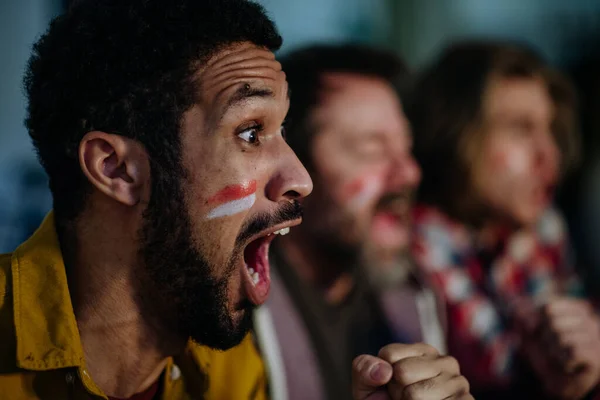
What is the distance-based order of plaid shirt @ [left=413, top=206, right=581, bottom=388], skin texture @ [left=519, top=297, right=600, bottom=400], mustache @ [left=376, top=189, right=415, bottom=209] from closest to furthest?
1. skin texture @ [left=519, top=297, right=600, bottom=400]
2. mustache @ [left=376, top=189, right=415, bottom=209]
3. plaid shirt @ [left=413, top=206, right=581, bottom=388]

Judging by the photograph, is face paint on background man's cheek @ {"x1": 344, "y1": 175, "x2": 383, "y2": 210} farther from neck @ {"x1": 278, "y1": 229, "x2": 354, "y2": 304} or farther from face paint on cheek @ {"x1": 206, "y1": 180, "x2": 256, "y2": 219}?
face paint on cheek @ {"x1": 206, "y1": 180, "x2": 256, "y2": 219}

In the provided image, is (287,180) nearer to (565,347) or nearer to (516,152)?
(565,347)

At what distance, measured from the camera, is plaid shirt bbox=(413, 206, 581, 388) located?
1774 mm

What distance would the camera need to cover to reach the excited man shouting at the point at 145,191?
875 mm

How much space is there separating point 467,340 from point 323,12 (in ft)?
3.28

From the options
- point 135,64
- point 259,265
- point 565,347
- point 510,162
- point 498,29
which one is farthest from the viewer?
point 498,29

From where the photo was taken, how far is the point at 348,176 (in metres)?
1.55

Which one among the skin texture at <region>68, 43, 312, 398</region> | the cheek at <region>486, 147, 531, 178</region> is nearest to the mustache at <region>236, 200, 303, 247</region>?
the skin texture at <region>68, 43, 312, 398</region>

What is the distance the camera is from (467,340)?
1.82 metres

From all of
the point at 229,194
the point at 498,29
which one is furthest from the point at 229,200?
the point at 498,29

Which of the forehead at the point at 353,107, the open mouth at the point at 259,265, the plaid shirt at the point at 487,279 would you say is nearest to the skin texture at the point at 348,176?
the forehead at the point at 353,107

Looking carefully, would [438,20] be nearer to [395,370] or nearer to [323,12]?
Answer: [323,12]

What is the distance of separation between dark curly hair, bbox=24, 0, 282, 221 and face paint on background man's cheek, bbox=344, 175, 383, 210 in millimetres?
677

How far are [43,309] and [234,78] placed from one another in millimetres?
380
